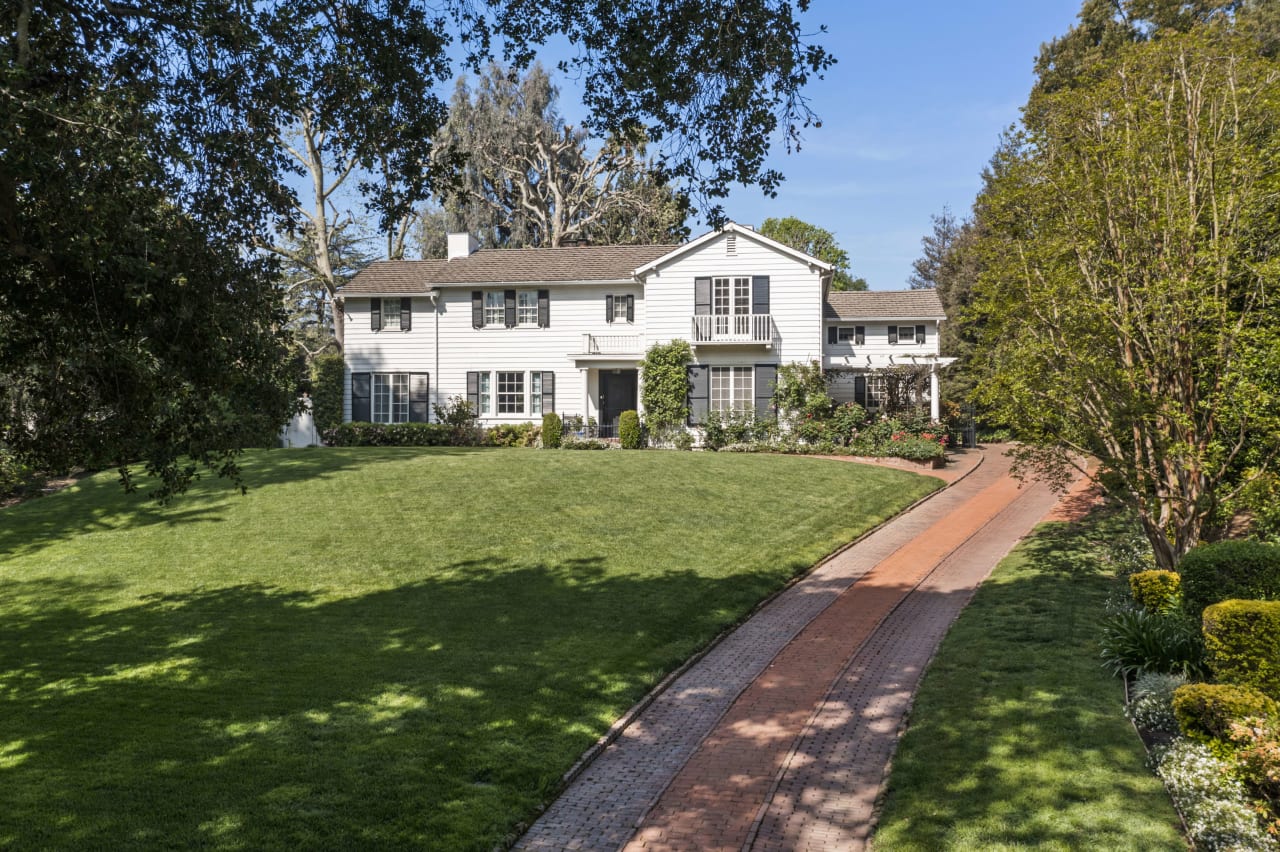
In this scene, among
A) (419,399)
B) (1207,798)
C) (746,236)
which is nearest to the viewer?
(1207,798)

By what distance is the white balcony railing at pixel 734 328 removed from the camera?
31.9 metres

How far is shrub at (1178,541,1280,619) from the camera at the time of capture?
10.2m

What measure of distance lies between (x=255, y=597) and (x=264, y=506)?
6451 mm

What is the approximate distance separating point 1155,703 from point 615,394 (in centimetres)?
2653

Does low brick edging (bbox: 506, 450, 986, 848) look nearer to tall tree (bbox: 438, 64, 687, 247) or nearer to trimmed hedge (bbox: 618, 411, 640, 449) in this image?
trimmed hedge (bbox: 618, 411, 640, 449)

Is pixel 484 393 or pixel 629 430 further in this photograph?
pixel 484 393

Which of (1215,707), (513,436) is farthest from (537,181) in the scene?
(1215,707)

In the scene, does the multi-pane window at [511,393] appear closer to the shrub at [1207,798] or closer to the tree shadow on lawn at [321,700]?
the tree shadow on lawn at [321,700]

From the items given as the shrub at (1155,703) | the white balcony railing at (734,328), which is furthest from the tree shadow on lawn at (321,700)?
the white balcony railing at (734,328)

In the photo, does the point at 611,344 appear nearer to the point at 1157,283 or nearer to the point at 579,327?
the point at 579,327

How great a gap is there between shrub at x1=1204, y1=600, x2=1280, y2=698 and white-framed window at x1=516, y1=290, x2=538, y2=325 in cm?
2809

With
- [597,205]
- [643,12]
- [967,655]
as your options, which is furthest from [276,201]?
[597,205]

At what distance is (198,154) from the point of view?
351 inches

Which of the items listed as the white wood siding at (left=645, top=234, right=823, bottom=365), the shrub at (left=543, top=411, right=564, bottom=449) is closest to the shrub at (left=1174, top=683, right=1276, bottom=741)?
the white wood siding at (left=645, top=234, right=823, bottom=365)
